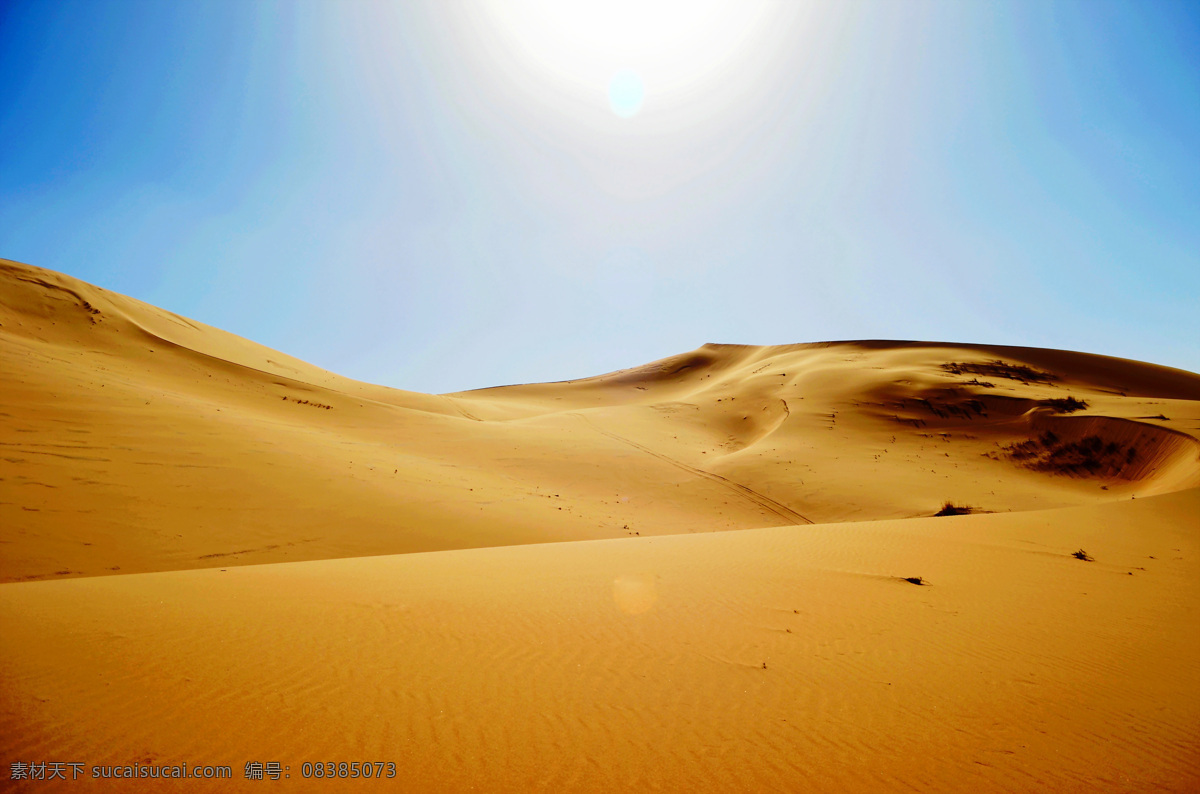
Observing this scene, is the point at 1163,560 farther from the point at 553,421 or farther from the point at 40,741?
the point at 553,421

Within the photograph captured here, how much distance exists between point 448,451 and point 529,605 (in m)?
13.0

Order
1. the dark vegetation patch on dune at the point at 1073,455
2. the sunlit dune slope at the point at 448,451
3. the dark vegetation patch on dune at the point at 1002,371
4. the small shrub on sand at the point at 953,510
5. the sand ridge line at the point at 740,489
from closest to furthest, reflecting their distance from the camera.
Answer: the sunlit dune slope at the point at 448,451 < the small shrub on sand at the point at 953,510 < the sand ridge line at the point at 740,489 < the dark vegetation patch on dune at the point at 1073,455 < the dark vegetation patch on dune at the point at 1002,371

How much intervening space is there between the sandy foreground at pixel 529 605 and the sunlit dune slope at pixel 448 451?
0.11 m

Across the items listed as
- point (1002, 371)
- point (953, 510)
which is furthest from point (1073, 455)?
point (1002, 371)

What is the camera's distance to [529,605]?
5.98 metres

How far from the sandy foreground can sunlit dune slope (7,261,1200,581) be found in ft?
0.37

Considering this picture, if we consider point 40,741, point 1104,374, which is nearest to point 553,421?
point 40,741

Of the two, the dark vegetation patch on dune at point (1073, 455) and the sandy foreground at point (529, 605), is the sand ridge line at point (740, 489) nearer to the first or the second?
the sandy foreground at point (529, 605)

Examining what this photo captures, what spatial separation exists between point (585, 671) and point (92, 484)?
398 inches

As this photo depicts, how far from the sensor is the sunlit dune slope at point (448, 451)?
9.34 meters

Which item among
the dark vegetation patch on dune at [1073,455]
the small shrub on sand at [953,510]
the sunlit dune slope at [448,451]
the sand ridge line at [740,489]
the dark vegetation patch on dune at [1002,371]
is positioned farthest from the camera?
the dark vegetation patch on dune at [1002,371]

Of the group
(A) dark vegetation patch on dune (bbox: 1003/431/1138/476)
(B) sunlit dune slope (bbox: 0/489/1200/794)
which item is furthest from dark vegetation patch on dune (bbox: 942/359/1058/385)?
(B) sunlit dune slope (bbox: 0/489/1200/794)

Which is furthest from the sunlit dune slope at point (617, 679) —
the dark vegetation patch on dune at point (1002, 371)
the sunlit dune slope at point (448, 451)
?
the dark vegetation patch on dune at point (1002, 371)

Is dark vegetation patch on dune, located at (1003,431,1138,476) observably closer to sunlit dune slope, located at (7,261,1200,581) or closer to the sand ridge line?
sunlit dune slope, located at (7,261,1200,581)
